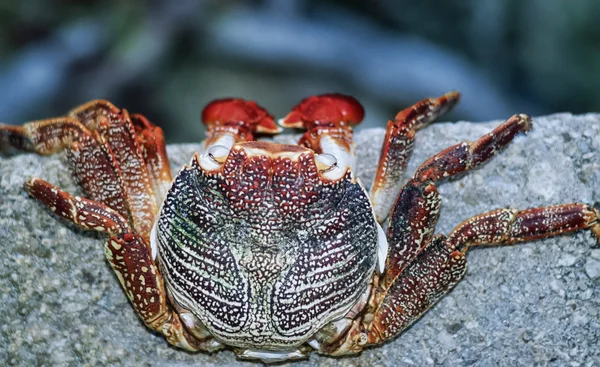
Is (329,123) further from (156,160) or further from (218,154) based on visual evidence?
(156,160)

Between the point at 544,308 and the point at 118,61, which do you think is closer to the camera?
the point at 544,308

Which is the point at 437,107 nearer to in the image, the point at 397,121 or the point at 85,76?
the point at 397,121

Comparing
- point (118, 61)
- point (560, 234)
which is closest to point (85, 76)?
point (118, 61)

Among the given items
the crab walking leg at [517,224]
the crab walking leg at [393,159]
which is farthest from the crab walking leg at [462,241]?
the crab walking leg at [393,159]

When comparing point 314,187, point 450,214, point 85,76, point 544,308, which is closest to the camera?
point 314,187

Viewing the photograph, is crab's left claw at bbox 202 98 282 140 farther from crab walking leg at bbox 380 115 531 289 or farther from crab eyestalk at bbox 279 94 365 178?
crab walking leg at bbox 380 115 531 289

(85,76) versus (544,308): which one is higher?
(85,76)

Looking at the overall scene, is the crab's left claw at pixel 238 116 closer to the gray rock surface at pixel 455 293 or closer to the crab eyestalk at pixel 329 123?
the crab eyestalk at pixel 329 123
